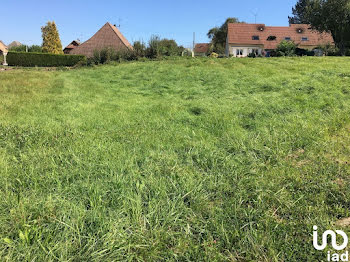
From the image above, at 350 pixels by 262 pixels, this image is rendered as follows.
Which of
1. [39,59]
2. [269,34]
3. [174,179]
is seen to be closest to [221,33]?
[269,34]

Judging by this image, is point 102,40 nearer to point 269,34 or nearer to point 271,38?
point 271,38

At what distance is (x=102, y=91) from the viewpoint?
7.51m

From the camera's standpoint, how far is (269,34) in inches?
1567

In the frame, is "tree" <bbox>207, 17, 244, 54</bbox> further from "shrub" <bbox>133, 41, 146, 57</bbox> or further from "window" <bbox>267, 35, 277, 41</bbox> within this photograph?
"shrub" <bbox>133, 41, 146, 57</bbox>

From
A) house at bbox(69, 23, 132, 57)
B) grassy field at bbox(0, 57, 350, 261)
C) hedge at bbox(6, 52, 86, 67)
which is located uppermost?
house at bbox(69, 23, 132, 57)

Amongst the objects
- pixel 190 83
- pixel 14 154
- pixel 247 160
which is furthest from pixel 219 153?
pixel 190 83

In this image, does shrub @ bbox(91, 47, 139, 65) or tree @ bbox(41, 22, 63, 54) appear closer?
shrub @ bbox(91, 47, 139, 65)

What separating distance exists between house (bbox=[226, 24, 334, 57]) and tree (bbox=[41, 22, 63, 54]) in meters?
25.8

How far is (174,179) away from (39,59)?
85.2 feet

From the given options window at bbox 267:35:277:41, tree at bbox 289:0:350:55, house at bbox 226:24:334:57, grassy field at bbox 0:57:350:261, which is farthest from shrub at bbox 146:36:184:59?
window at bbox 267:35:277:41

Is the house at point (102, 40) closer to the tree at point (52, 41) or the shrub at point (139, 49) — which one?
the tree at point (52, 41)

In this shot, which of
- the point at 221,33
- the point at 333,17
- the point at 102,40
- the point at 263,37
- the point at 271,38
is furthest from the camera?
the point at 221,33

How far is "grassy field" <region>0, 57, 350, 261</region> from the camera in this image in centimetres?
179

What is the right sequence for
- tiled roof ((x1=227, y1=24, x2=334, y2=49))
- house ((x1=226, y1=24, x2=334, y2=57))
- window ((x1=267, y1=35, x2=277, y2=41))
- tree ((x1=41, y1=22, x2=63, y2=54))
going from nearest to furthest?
tree ((x1=41, y1=22, x2=63, y2=54)), house ((x1=226, y1=24, x2=334, y2=57)), tiled roof ((x1=227, y1=24, x2=334, y2=49)), window ((x1=267, y1=35, x2=277, y2=41))
